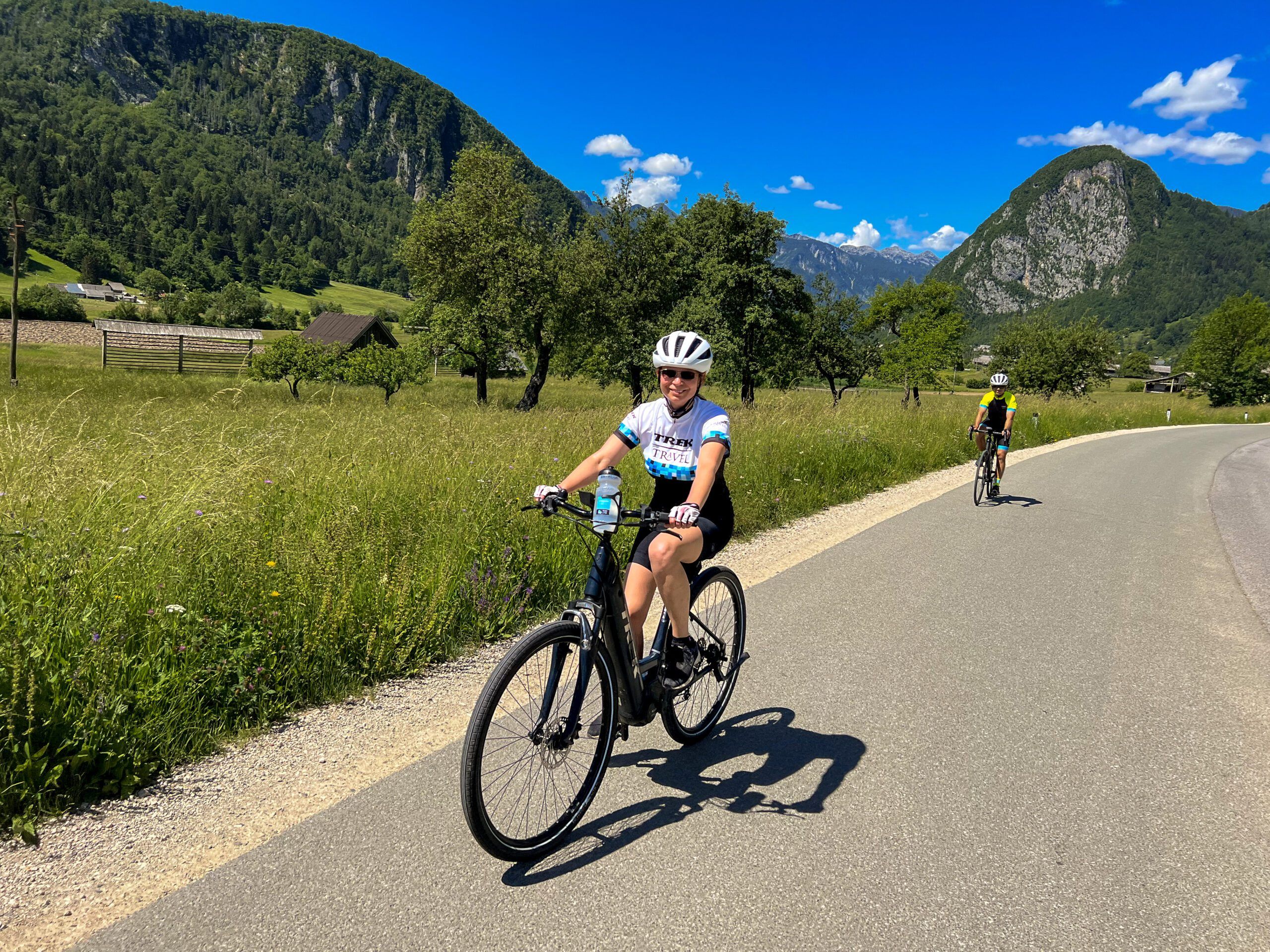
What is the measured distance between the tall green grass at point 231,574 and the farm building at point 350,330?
53373mm

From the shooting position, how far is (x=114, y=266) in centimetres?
12888

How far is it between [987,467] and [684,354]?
31.4ft

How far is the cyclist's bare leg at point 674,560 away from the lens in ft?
9.98

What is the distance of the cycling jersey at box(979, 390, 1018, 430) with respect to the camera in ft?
38.0

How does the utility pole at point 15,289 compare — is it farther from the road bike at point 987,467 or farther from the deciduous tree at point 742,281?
the road bike at point 987,467

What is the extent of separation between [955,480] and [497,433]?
8.91m

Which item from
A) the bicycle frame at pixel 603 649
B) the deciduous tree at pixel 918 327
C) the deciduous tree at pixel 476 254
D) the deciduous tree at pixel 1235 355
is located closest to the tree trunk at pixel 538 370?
the deciduous tree at pixel 476 254

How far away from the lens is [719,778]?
331 cm

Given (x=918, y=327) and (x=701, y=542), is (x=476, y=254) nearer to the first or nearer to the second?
(x=701, y=542)

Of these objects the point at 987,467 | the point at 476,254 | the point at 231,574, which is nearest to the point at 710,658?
the point at 231,574

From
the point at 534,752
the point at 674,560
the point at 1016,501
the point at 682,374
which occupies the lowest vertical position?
the point at 534,752

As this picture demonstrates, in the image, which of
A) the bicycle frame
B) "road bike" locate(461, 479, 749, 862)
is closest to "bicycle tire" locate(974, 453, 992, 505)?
"road bike" locate(461, 479, 749, 862)

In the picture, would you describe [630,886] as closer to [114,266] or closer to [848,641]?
[848,641]

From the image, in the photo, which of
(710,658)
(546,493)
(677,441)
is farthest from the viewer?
(710,658)
